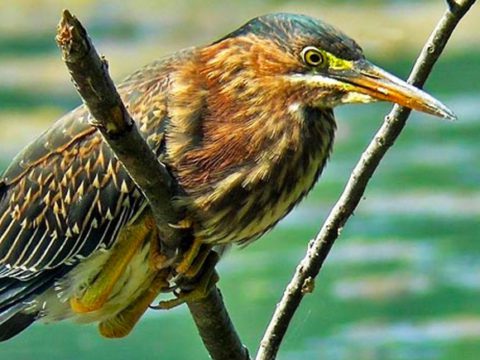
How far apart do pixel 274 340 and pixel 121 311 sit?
0.36 metres

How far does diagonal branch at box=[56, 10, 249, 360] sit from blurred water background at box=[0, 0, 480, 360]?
9.79 feet

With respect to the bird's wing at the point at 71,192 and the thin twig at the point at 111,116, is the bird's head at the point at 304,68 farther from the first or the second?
the thin twig at the point at 111,116

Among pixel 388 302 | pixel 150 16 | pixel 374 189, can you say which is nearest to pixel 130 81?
pixel 388 302

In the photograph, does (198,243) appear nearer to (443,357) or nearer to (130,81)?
(130,81)

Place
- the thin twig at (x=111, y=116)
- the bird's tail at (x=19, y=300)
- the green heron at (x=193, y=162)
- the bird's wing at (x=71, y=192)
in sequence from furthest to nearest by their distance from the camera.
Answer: the bird's tail at (x=19, y=300), the bird's wing at (x=71, y=192), the green heron at (x=193, y=162), the thin twig at (x=111, y=116)

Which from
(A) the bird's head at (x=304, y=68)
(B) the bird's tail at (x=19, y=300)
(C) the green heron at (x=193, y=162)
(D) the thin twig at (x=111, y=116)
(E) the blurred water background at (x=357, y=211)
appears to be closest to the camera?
(D) the thin twig at (x=111, y=116)

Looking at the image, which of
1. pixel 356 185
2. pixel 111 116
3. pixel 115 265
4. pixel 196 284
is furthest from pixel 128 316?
pixel 111 116

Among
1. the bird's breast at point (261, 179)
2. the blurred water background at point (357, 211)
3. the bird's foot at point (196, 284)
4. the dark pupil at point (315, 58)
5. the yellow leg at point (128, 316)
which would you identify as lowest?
the bird's foot at point (196, 284)

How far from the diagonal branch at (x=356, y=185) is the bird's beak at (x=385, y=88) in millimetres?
38

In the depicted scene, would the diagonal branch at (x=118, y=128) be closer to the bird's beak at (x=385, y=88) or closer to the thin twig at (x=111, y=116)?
the thin twig at (x=111, y=116)

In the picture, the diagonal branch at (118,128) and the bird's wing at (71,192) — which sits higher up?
the bird's wing at (71,192)

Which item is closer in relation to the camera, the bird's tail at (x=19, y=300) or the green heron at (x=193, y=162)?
the green heron at (x=193, y=162)

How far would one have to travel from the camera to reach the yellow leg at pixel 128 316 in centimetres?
322

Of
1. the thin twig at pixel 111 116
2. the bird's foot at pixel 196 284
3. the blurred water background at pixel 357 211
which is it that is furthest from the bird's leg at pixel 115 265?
the blurred water background at pixel 357 211
